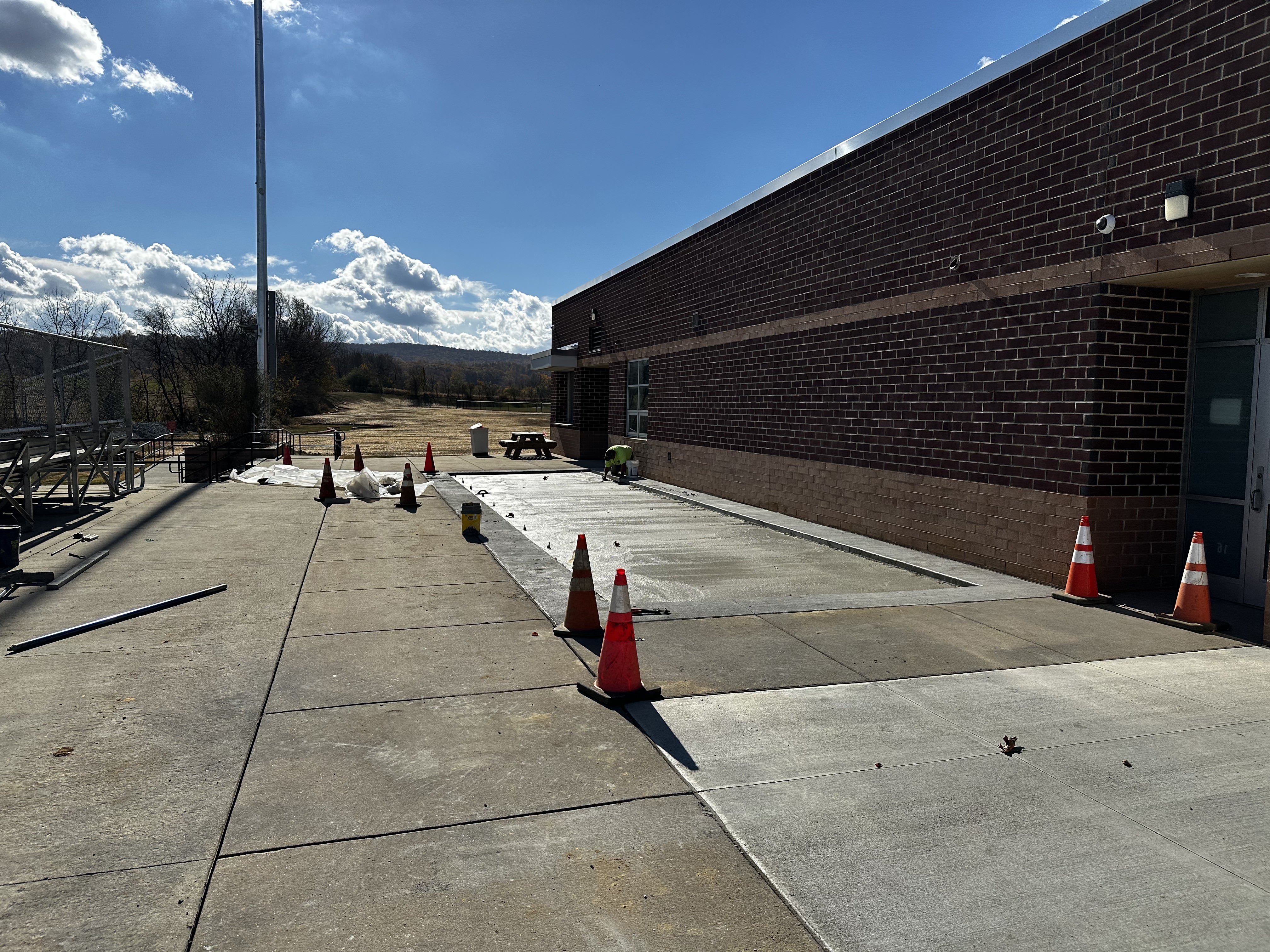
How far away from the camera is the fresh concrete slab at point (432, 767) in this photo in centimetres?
361

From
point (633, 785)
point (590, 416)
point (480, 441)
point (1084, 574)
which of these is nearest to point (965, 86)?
point (1084, 574)

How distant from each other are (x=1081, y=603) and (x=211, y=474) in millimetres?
17283

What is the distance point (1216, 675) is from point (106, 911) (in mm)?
6369

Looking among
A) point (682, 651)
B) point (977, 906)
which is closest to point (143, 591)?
point (682, 651)

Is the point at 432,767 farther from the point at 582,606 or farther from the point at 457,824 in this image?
the point at 582,606

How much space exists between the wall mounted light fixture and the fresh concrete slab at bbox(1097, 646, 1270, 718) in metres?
3.53

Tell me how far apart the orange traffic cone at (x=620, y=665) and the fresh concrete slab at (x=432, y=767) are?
0.42 ft

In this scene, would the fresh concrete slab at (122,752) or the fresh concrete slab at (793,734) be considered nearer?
the fresh concrete slab at (122,752)

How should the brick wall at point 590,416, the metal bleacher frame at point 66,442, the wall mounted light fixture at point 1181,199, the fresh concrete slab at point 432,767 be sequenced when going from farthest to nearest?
1. the brick wall at point 590,416
2. the metal bleacher frame at point 66,442
3. the wall mounted light fixture at point 1181,199
4. the fresh concrete slab at point 432,767

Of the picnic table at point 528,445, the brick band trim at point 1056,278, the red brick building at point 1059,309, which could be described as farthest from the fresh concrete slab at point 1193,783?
the picnic table at point 528,445

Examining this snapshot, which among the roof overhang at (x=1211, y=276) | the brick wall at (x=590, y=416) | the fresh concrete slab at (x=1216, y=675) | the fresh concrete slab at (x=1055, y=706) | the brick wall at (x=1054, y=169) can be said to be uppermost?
the brick wall at (x=1054, y=169)

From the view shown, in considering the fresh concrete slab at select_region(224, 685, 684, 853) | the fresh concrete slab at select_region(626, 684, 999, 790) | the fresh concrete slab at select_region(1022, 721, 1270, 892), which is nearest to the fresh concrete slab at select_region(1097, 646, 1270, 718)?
the fresh concrete slab at select_region(1022, 721, 1270, 892)

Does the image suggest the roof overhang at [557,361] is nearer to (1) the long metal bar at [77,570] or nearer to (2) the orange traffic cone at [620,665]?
(1) the long metal bar at [77,570]

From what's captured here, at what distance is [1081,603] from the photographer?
759cm
